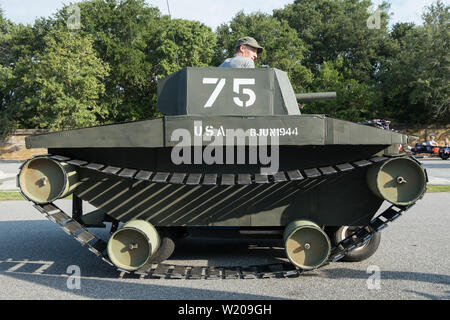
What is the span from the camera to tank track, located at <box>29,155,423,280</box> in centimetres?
452

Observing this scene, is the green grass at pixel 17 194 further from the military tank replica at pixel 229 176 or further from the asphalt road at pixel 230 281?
the military tank replica at pixel 229 176

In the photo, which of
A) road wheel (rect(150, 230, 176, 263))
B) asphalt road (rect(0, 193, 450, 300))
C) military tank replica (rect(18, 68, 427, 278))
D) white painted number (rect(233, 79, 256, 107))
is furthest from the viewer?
road wheel (rect(150, 230, 176, 263))

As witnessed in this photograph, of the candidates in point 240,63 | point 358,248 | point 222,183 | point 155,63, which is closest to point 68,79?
point 155,63

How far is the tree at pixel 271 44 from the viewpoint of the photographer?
3419cm

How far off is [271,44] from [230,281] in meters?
32.4

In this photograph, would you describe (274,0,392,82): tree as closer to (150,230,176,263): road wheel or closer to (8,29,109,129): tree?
(8,29,109,129): tree

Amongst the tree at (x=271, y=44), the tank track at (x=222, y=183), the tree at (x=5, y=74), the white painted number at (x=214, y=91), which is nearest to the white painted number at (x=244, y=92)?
the white painted number at (x=214, y=91)

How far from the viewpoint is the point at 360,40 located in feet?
134

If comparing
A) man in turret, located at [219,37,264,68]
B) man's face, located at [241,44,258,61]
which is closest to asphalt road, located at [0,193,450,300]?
man in turret, located at [219,37,264,68]

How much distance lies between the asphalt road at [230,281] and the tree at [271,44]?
28027 mm

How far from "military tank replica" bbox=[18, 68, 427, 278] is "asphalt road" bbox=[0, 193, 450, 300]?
21 cm

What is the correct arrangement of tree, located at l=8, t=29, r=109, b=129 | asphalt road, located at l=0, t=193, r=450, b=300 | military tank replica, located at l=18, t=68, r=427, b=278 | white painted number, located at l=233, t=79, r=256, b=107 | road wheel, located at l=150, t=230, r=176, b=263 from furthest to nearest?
tree, located at l=8, t=29, r=109, b=129, road wheel, located at l=150, t=230, r=176, b=263, white painted number, located at l=233, t=79, r=256, b=107, military tank replica, located at l=18, t=68, r=427, b=278, asphalt road, located at l=0, t=193, r=450, b=300

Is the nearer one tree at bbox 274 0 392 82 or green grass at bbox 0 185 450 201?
green grass at bbox 0 185 450 201

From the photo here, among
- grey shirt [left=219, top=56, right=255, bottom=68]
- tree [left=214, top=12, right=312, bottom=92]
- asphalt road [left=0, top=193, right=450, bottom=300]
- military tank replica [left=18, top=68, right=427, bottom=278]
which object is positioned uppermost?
tree [left=214, top=12, right=312, bottom=92]
